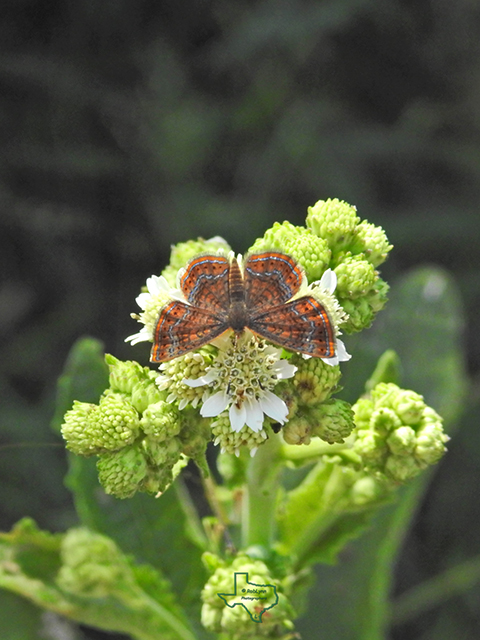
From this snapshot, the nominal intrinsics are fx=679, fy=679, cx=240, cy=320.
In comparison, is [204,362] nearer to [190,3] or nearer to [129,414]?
[129,414]

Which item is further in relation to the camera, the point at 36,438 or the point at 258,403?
the point at 36,438

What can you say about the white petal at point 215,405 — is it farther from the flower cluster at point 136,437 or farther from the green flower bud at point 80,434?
the green flower bud at point 80,434

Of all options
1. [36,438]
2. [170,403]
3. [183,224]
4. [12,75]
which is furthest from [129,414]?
[12,75]

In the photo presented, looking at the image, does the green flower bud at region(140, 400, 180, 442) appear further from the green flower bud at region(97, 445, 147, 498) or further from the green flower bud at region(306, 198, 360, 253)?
the green flower bud at region(306, 198, 360, 253)

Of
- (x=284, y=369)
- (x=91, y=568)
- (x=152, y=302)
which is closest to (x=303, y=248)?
(x=284, y=369)

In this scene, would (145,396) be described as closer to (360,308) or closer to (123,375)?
(123,375)

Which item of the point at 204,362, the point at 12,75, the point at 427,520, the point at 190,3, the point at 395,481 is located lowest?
the point at 395,481

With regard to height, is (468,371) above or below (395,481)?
above
